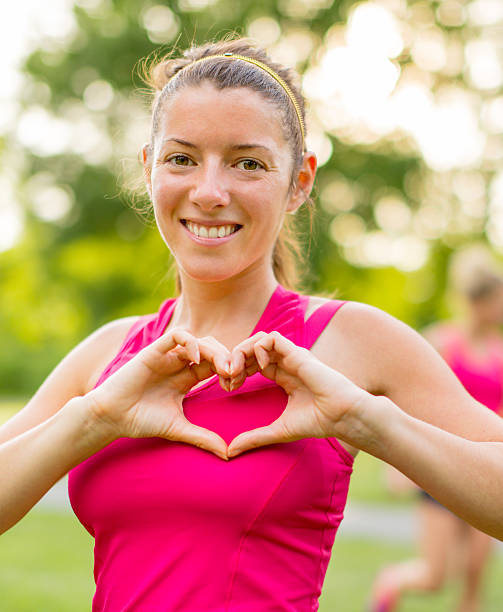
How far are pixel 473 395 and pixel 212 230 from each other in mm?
3572

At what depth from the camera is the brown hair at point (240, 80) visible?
6.37 ft

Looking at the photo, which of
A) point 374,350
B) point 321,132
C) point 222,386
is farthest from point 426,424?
point 321,132

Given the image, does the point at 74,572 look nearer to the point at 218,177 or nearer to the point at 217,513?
the point at 217,513

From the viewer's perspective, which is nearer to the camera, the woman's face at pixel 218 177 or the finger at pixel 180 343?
the finger at pixel 180 343

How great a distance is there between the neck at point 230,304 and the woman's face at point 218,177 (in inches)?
4.7

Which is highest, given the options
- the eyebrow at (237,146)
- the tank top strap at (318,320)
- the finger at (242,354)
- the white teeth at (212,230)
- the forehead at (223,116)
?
the forehead at (223,116)

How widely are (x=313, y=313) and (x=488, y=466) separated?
55cm

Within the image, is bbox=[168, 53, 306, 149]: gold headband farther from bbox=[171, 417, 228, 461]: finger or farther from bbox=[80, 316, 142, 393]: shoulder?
bbox=[171, 417, 228, 461]: finger

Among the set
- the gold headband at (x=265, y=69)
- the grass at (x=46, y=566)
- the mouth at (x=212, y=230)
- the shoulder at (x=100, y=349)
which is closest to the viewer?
the mouth at (x=212, y=230)

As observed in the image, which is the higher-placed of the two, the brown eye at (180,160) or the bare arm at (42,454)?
the brown eye at (180,160)

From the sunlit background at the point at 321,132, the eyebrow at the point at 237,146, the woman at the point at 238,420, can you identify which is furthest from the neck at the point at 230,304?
the sunlit background at the point at 321,132

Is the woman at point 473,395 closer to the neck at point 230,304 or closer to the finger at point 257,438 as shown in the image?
the neck at point 230,304

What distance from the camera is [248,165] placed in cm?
191

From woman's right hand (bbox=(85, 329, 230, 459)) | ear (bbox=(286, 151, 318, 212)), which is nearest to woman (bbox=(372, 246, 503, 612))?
ear (bbox=(286, 151, 318, 212))
